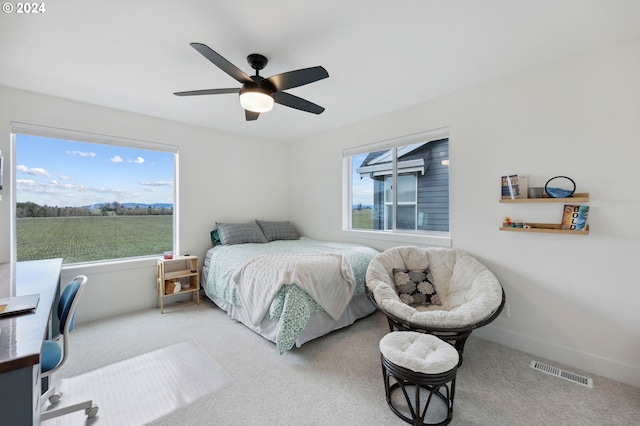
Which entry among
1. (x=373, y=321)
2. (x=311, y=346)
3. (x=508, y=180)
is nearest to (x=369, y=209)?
(x=373, y=321)

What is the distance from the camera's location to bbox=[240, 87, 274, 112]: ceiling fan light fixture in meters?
2.05

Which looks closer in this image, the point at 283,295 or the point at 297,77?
the point at 297,77

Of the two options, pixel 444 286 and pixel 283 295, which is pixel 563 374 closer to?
pixel 444 286

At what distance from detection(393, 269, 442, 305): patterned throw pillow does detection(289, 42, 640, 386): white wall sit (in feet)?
1.86

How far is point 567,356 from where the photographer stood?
225 cm

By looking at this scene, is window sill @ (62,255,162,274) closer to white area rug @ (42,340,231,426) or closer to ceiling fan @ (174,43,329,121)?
white area rug @ (42,340,231,426)

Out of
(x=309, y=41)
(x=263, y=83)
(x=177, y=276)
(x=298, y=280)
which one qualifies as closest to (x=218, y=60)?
(x=263, y=83)

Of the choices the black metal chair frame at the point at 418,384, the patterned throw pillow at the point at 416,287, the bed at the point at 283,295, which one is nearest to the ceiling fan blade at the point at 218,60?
the bed at the point at 283,295

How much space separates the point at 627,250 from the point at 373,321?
2158mm

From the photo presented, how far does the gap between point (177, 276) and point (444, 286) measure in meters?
3.08

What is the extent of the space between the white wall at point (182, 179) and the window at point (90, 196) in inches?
5.0

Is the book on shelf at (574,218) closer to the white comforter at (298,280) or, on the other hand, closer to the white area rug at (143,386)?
the white comforter at (298,280)

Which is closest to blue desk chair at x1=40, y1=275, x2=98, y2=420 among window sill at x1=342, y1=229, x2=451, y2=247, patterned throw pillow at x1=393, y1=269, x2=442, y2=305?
patterned throw pillow at x1=393, y1=269, x2=442, y2=305

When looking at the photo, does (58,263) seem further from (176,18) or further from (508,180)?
(508,180)
